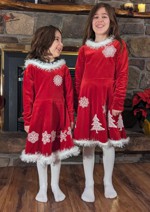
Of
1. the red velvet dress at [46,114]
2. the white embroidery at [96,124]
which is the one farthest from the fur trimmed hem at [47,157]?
the white embroidery at [96,124]

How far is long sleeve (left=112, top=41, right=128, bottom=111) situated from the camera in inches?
70.1

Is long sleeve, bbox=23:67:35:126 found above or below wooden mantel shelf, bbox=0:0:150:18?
below

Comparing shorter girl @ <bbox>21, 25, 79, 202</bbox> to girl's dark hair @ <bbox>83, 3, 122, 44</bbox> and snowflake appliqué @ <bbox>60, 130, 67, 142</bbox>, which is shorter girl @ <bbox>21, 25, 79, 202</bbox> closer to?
snowflake appliqué @ <bbox>60, 130, 67, 142</bbox>

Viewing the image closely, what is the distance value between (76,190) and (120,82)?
816 mm

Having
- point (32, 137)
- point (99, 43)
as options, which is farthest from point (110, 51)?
point (32, 137)

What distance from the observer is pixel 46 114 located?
1.73 m

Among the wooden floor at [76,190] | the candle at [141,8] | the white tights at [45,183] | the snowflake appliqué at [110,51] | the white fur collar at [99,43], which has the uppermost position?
the candle at [141,8]

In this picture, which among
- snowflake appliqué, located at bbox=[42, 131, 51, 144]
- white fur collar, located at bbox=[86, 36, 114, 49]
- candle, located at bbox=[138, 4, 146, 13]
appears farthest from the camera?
candle, located at bbox=[138, 4, 146, 13]

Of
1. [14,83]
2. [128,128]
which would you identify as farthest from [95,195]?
[14,83]

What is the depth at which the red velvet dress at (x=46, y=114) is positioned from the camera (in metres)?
1.72

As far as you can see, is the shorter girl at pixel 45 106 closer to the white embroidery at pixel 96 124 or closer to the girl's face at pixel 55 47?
the girl's face at pixel 55 47

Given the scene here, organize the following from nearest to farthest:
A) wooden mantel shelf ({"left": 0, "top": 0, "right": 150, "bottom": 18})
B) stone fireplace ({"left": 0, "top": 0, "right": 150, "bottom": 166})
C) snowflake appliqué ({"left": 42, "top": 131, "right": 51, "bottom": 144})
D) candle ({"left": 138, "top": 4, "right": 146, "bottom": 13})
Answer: snowflake appliqué ({"left": 42, "top": 131, "right": 51, "bottom": 144})
wooden mantel shelf ({"left": 0, "top": 0, "right": 150, "bottom": 18})
stone fireplace ({"left": 0, "top": 0, "right": 150, "bottom": 166})
candle ({"left": 138, "top": 4, "right": 146, "bottom": 13})

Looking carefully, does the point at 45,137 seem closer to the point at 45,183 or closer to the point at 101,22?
the point at 45,183

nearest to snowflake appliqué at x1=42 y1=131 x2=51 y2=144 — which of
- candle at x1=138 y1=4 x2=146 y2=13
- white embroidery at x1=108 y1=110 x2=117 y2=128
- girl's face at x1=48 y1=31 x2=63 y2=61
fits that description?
white embroidery at x1=108 y1=110 x2=117 y2=128
